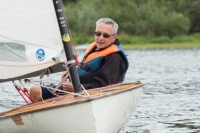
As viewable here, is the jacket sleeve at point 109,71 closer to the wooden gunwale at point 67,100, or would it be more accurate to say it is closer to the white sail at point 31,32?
the wooden gunwale at point 67,100

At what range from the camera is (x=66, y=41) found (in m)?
6.85

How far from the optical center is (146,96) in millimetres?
13484

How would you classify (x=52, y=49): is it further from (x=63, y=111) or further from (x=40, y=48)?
(x=63, y=111)

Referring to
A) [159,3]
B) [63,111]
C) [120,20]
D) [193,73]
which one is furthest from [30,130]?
[159,3]

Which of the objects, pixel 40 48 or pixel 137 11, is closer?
pixel 40 48

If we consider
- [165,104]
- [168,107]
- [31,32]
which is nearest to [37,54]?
[31,32]

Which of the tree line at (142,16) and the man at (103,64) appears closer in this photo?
the man at (103,64)

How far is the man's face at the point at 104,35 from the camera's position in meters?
7.29

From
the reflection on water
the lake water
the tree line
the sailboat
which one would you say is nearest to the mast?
the sailboat

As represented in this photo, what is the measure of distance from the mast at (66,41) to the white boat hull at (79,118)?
16.5 inches

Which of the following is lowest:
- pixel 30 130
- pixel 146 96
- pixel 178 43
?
pixel 178 43

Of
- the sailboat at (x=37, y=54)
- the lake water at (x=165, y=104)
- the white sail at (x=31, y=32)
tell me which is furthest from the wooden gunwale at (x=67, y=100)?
the lake water at (x=165, y=104)

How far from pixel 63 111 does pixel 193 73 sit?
46.2 ft

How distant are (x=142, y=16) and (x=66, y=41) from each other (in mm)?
52681
